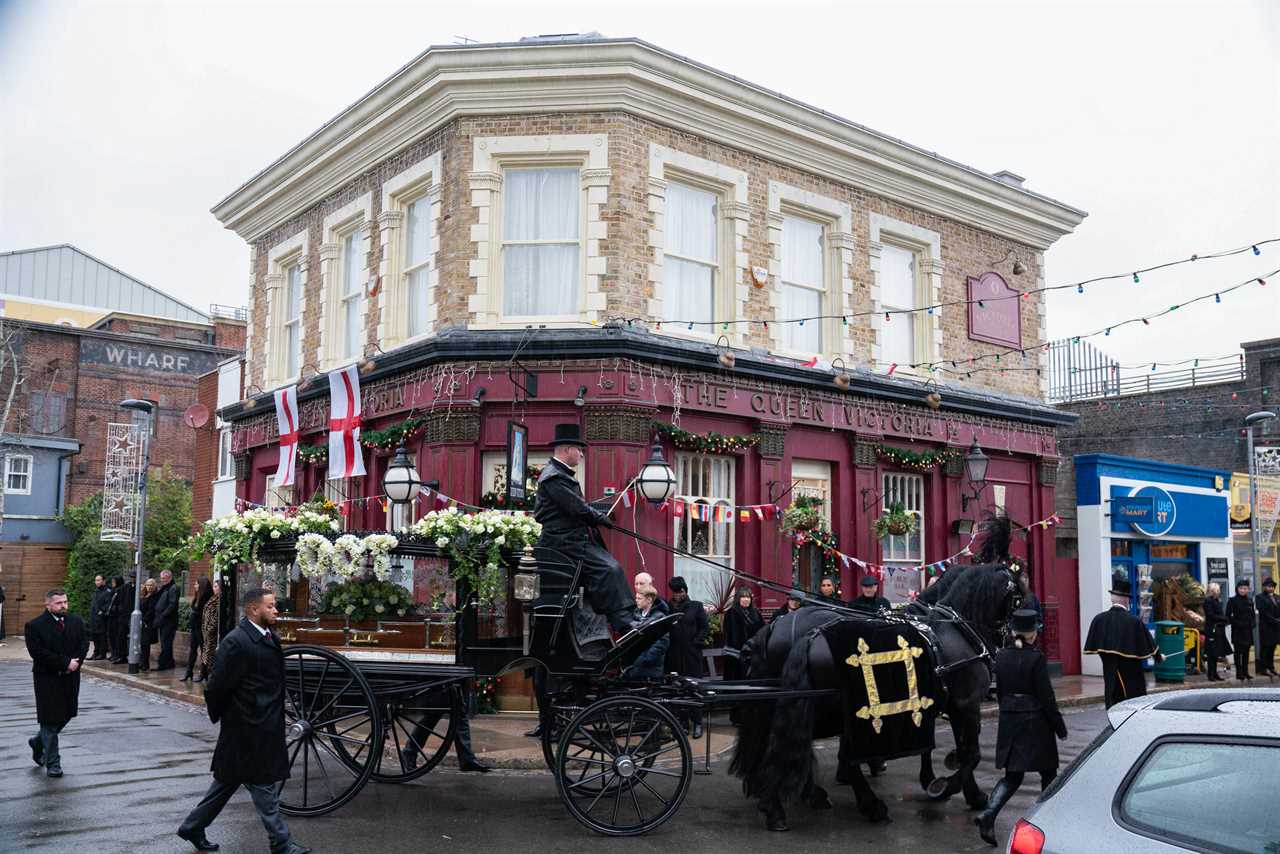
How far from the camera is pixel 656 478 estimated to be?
13328mm

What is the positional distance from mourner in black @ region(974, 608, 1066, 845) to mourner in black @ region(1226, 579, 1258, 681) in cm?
1392

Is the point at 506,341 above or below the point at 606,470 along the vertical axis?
above

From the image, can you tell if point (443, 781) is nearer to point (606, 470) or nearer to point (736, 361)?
point (606, 470)

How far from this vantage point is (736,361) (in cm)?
1551

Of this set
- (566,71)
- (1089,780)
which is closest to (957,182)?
(566,71)

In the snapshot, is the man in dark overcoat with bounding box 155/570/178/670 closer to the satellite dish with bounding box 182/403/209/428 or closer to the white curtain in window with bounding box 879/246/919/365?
the satellite dish with bounding box 182/403/209/428

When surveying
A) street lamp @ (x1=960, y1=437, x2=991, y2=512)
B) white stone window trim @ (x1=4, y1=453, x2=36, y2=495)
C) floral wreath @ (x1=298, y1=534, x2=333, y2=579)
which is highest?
white stone window trim @ (x1=4, y1=453, x2=36, y2=495)

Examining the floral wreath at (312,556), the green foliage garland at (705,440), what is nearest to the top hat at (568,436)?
the floral wreath at (312,556)

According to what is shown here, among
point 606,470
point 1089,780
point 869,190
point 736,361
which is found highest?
point 869,190

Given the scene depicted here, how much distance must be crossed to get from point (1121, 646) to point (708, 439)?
5.91 meters

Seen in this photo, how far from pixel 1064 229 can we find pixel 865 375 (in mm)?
6497

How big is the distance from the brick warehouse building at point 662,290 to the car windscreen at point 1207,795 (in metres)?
10.9

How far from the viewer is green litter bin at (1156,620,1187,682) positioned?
18969mm

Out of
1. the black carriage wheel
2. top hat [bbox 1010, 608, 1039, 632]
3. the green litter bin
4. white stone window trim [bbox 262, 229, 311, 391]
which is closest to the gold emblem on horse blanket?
top hat [bbox 1010, 608, 1039, 632]
